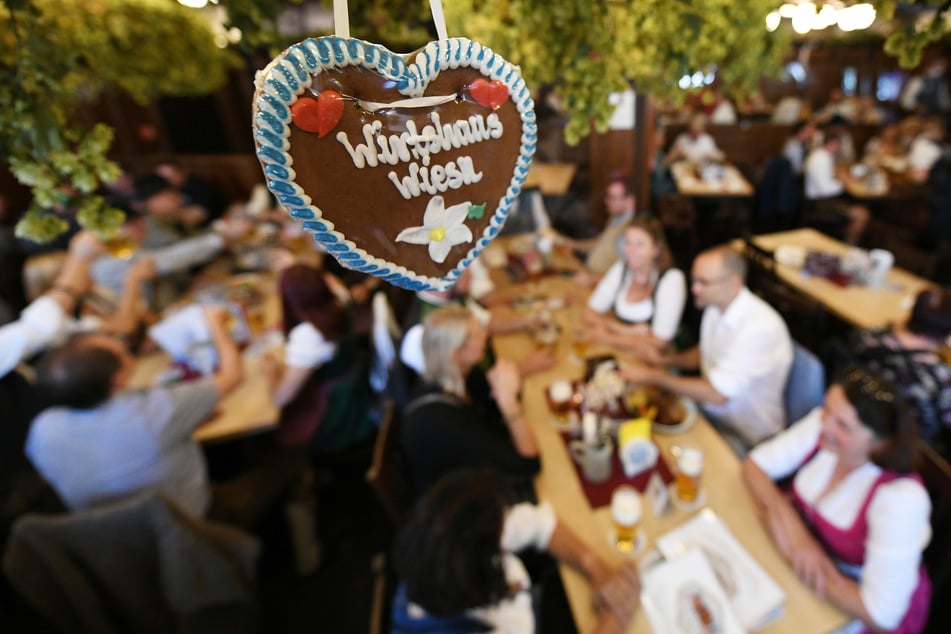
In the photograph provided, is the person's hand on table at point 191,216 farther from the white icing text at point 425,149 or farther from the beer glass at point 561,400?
the white icing text at point 425,149

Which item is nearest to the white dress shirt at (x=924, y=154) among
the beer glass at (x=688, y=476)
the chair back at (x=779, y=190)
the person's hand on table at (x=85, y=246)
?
the chair back at (x=779, y=190)

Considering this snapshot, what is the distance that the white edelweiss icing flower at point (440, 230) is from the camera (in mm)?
764

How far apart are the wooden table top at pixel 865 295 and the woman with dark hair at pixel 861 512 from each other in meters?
1.72

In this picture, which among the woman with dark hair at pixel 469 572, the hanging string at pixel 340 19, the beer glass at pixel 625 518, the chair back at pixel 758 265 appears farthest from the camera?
the chair back at pixel 758 265

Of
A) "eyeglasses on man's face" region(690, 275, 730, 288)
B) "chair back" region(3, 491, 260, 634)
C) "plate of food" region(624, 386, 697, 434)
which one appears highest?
"eyeglasses on man's face" region(690, 275, 730, 288)

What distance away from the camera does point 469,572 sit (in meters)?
1.27

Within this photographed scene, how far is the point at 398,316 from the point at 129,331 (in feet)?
5.22

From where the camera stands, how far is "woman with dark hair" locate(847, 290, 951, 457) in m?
2.20

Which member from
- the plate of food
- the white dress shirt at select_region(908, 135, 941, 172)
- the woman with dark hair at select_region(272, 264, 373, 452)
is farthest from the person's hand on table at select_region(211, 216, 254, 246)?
the white dress shirt at select_region(908, 135, 941, 172)

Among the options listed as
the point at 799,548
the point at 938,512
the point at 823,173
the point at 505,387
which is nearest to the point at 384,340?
the point at 505,387

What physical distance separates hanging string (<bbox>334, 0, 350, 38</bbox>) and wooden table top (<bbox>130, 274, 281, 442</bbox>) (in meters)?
2.01

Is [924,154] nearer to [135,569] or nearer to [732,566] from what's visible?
[732,566]

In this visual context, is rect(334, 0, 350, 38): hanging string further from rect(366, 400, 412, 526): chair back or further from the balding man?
the balding man

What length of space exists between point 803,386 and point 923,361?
66 centimetres
